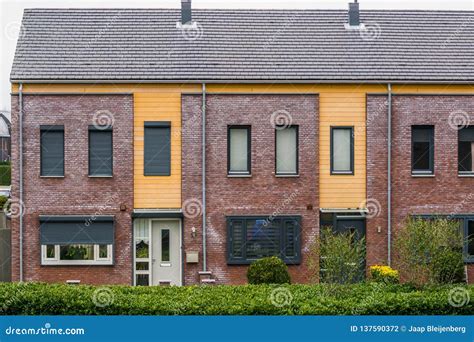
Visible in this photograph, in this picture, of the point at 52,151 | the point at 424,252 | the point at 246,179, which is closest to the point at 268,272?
the point at 246,179

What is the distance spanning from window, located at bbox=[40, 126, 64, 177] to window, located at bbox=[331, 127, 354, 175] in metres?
8.58

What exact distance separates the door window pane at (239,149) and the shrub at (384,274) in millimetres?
4993

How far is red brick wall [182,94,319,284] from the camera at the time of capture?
24.6 metres

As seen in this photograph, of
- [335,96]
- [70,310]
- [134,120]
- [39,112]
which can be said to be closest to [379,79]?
[335,96]

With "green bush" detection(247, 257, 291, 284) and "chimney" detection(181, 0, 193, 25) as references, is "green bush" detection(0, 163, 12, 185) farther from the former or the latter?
"green bush" detection(247, 257, 291, 284)

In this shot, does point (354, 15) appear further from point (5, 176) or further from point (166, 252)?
point (5, 176)

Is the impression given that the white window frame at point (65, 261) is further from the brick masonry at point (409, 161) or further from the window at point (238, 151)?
the brick masonry at point (409, 161)

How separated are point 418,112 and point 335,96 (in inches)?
107

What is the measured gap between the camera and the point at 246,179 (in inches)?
976

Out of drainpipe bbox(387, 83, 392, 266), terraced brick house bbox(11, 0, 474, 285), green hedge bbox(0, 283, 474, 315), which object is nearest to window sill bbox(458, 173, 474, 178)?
terraced brick house bbox(11, 0, 474, 285)

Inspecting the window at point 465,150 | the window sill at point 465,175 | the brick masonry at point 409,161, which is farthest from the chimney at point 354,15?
the window sill at point 465,175

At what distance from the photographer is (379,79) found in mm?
25266

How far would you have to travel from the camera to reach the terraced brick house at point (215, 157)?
961 inches

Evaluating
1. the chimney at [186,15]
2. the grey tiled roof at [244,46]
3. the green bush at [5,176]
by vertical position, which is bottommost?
the green bush at [5,176]
